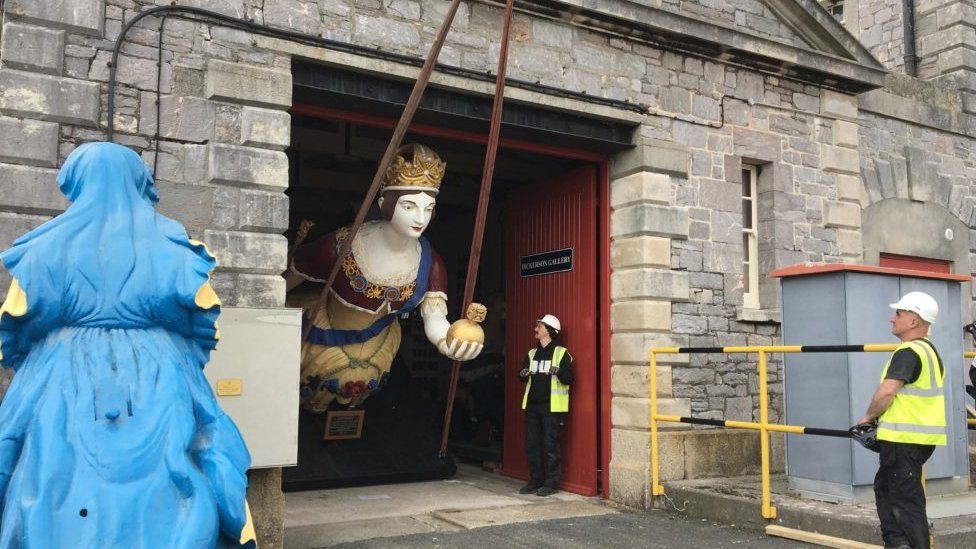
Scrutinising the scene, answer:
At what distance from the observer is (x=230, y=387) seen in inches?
215

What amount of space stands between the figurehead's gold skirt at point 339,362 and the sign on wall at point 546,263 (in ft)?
6.11

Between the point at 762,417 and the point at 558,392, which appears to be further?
the point at 558,392

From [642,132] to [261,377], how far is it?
4.23 metres

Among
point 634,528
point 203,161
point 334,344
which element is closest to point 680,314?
point 634,528

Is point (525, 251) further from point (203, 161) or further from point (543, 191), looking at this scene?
point (203, 161)

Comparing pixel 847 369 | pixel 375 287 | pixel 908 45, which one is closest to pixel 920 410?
pixel 847 369

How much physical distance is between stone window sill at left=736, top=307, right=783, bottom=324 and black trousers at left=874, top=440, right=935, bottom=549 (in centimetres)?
320

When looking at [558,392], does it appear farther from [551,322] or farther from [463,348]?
[463,348]

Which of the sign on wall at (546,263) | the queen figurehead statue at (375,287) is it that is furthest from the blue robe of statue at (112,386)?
the sign on wall at (546,263)

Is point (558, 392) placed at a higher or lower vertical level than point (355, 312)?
lower

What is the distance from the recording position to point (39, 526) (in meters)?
3.14

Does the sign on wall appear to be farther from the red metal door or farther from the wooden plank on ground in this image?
the wooden plank on ground

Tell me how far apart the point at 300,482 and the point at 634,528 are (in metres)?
3.11

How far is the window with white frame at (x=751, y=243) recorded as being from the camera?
8.71m
